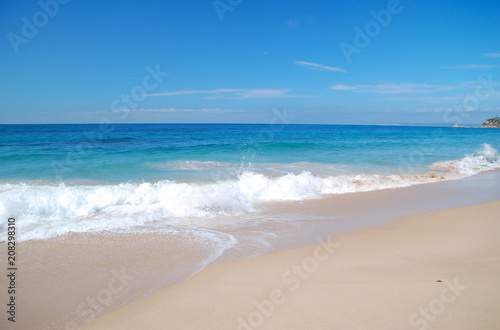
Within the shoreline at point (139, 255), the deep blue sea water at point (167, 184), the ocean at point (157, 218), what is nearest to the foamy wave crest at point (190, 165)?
the deep blue sea water at point (167, 184)

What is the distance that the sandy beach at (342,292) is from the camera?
2.90 metres

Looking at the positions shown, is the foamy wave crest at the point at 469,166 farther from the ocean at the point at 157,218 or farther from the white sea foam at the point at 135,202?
the white sea foam at the point at 135,202

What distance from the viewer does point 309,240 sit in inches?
206

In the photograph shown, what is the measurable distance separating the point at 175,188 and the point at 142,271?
421 cm

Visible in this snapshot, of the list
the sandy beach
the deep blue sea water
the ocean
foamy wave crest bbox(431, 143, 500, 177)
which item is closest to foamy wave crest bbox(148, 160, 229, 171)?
the deep blue sea water

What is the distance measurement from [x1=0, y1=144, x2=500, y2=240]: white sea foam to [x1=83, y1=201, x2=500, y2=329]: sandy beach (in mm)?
2805

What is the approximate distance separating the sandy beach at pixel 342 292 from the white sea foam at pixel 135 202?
2.80 m

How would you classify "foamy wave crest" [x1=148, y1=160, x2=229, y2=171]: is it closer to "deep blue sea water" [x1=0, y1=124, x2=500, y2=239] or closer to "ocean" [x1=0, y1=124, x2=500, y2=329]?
"deep blue sea water" [x1=0, y1=124, x2=500, y2=239]

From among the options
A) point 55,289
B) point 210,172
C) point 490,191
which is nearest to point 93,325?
point 55,289

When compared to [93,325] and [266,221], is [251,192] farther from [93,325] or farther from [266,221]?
[93,325]

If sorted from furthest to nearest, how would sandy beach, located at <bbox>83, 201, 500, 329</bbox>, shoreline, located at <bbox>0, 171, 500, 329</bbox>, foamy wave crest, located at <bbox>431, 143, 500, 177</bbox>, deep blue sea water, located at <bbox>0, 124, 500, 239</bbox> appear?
foamy wave crest, located at <bbox>431, 143, 500, 177</bbox> < deep blue sea water, located at <bbox>0, 124, 500, 239</bbox> < shoreline, located at <bbox>0, 171, 500, 329</bbox> < sandy beach, located at <bbox>83, 201, 500, 329</bbox>

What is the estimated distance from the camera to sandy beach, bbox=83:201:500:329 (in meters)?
2.90

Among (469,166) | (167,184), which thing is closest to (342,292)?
(167,184)

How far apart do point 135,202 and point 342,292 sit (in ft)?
18.7
